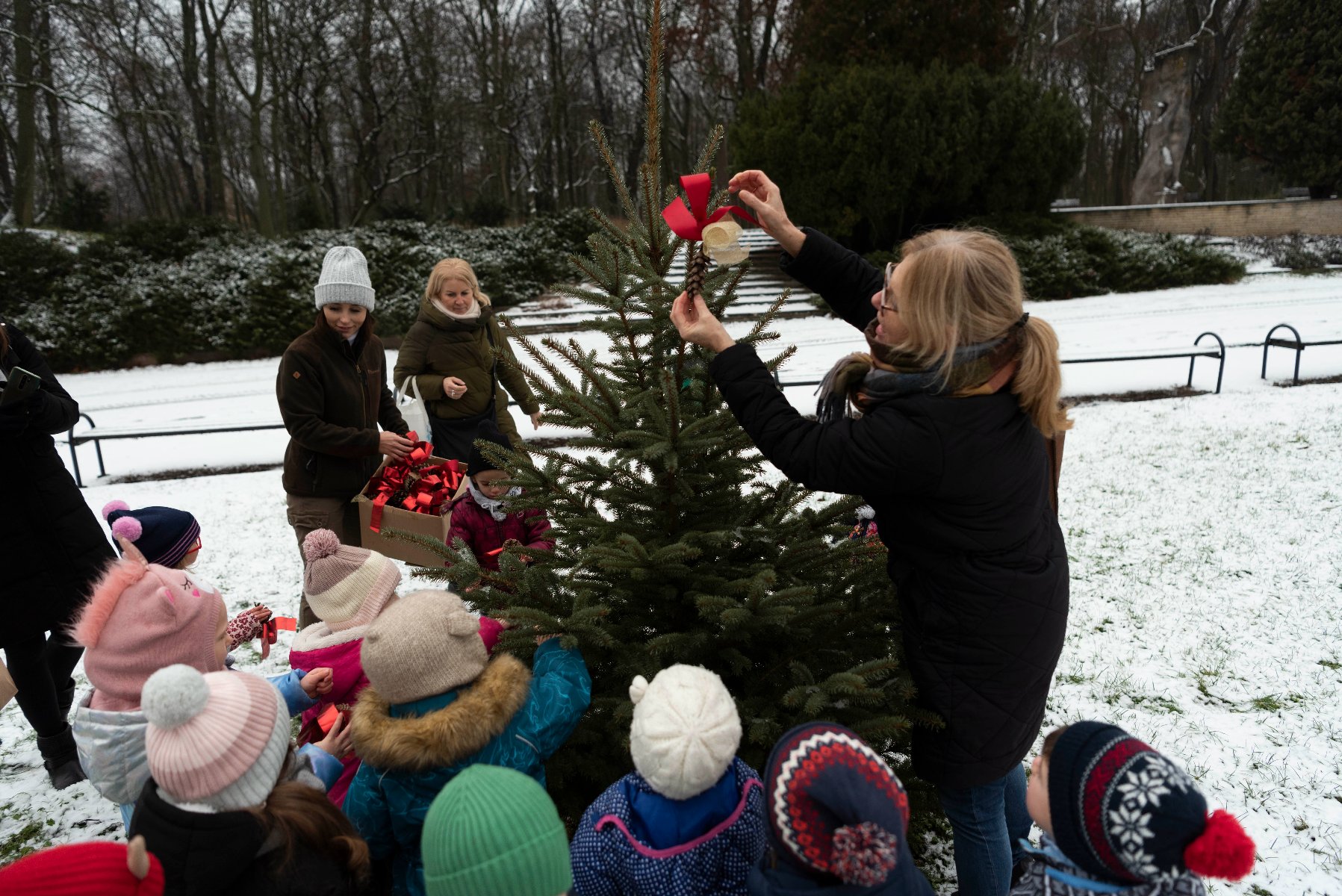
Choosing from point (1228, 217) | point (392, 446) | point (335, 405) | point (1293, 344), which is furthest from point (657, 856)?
point (1228, 217)

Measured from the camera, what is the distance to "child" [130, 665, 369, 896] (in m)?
1.62

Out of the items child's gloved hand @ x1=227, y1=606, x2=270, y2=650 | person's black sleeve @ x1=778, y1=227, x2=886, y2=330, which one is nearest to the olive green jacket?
child's gloved hand @ x1=227, y1=606, x2=270, y2=650

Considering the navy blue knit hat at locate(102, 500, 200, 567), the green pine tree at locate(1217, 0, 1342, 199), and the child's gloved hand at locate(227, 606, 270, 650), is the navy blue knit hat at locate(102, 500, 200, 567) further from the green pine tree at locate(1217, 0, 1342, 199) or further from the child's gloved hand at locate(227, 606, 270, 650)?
the green pine tree at locate(1217, 0, 1342, 199)

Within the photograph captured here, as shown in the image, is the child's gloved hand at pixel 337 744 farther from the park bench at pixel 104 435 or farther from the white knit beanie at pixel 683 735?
the park bench at pixel 104 435

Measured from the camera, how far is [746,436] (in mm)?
2383

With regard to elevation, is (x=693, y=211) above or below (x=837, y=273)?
above

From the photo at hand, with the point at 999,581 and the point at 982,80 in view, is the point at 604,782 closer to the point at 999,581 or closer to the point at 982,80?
the point at 999,581

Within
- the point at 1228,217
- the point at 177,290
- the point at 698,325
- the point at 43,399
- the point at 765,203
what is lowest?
the point at 43,399

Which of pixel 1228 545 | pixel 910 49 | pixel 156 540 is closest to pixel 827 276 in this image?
pixel 156 540

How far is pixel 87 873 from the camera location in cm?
138

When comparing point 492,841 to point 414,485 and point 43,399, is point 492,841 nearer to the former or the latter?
point 414,485

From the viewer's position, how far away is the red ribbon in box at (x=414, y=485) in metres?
3.80

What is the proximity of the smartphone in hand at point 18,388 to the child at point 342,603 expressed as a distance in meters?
1.43

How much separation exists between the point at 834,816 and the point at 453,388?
394cm
